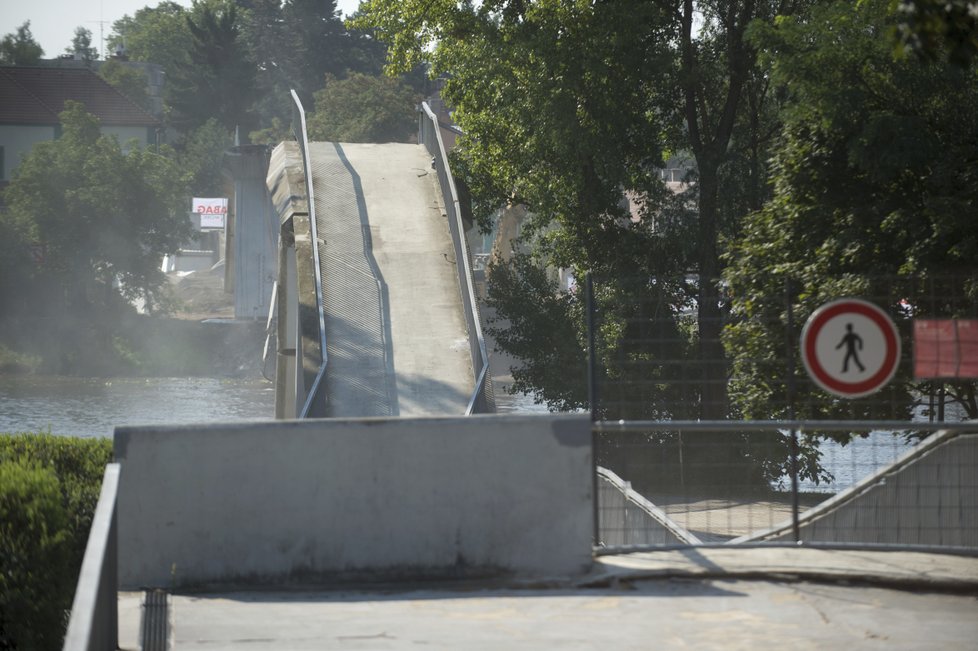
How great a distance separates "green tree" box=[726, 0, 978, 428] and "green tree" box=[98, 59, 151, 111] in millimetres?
110590

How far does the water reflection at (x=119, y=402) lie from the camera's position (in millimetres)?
50812

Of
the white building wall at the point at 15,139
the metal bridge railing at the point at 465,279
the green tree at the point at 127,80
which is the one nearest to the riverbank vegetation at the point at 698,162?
the metal bridge railing at the point at 465,279

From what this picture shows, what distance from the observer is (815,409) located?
1888 centimetres

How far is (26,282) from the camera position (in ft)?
236

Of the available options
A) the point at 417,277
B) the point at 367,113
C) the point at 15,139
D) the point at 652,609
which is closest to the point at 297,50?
A: the point at 15,139

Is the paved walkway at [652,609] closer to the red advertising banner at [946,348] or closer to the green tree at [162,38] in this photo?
the red advertising banner at [946,348]

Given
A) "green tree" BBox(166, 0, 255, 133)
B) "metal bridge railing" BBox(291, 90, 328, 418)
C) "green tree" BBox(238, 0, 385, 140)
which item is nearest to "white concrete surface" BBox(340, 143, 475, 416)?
"metal bridge railing" BBox(291, 90, 328, 418)

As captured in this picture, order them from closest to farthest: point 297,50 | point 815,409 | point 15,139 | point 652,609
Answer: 1. point 652,609
2. point 815,409
3. point 15,139
4. point 297,50

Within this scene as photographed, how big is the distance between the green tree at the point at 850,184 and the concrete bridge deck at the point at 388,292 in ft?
16.7

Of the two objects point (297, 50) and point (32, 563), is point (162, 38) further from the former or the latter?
point (32, 563)

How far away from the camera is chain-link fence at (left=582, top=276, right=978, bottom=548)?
859cm

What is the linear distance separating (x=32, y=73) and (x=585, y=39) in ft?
279

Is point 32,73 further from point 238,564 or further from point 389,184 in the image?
point 238,564

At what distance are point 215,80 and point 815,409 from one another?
102 m
